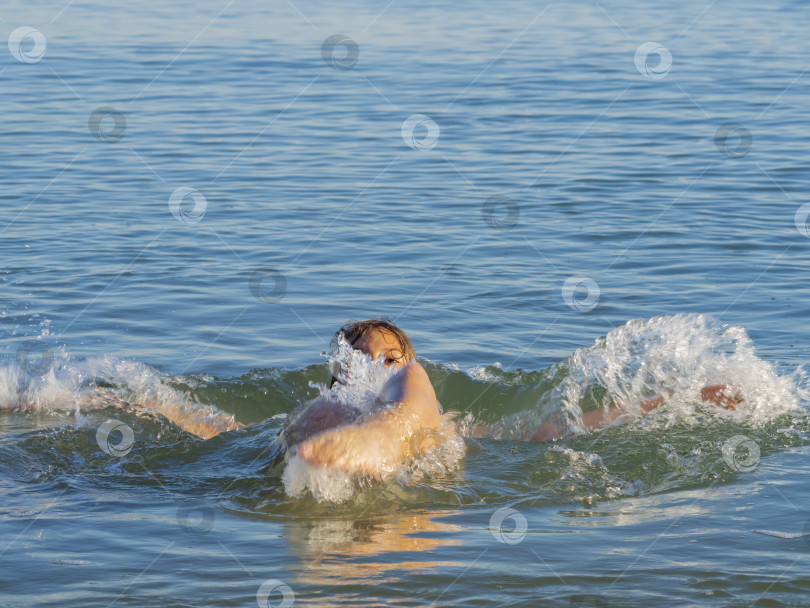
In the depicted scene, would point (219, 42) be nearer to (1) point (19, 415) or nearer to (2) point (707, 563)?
(1) point (19, 415)

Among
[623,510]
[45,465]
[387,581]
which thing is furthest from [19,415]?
[623,510]

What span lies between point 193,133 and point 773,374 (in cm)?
1017

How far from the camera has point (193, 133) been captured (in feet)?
50.6
